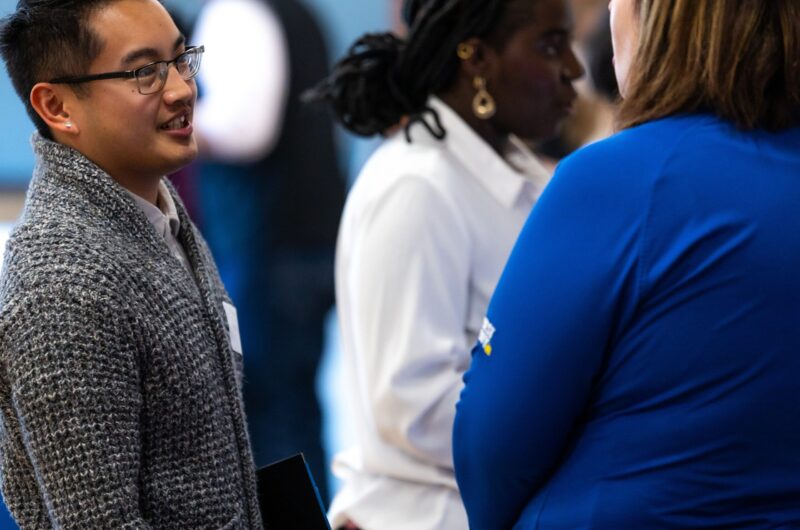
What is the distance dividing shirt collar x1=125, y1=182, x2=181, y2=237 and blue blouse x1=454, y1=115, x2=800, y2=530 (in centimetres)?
47

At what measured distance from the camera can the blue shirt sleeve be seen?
48.1 inches

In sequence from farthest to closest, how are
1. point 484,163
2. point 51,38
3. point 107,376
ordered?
point 484,163 < point 51,38 < point 107,376

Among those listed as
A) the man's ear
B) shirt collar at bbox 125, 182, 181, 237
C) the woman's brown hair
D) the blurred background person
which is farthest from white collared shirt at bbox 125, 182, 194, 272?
the blurred background person

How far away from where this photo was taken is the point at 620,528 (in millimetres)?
1237

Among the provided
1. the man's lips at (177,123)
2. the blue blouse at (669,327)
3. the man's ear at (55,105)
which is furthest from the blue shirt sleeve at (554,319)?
the man's ear at (55,105)

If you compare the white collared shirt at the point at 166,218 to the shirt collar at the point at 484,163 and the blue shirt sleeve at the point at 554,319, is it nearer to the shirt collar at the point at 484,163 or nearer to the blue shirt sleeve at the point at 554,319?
the blue shirt sleeve at the point at 554,319

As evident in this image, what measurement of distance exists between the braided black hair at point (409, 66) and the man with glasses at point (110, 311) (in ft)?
3.01

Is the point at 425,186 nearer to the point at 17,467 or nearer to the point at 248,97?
the point at 17,467

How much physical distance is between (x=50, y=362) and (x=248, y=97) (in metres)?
2.63

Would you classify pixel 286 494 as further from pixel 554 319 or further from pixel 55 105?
pixel 55 105

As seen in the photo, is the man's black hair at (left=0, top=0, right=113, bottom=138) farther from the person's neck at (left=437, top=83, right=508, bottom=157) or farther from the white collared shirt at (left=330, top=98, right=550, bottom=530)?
the person's neck at (left=437, top=83, right=508, bottom=157)

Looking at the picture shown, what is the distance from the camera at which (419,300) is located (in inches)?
79.1

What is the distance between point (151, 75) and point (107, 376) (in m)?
0.38

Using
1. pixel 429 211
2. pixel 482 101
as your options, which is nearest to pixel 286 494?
pixel 429 211
